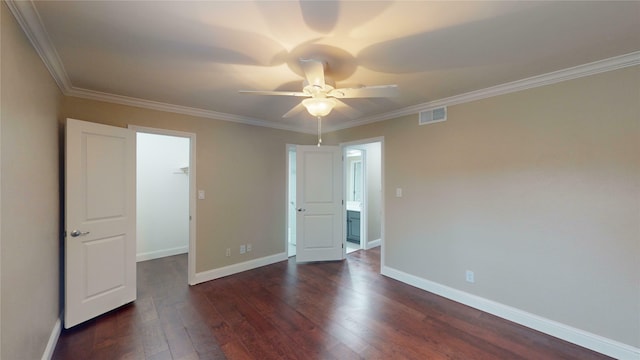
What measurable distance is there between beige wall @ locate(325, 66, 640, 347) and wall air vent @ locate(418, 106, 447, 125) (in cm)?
7

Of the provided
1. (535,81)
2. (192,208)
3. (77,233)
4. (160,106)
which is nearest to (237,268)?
(192,208)

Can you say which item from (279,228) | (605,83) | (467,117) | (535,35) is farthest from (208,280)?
(605,83)

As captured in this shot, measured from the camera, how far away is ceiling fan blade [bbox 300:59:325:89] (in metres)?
1.75

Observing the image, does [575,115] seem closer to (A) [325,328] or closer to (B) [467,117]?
(B) [467,117]

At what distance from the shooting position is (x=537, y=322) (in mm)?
2471

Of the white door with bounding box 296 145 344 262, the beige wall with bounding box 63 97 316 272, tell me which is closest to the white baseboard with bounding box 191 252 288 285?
the beige wall with bounding box 63 97 316 272

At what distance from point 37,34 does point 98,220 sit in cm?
174

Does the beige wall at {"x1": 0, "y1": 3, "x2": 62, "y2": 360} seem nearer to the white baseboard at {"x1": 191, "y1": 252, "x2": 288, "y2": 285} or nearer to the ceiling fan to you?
the ceiling fan

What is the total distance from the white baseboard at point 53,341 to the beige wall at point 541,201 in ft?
12.3

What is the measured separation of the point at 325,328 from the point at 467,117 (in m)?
2.81

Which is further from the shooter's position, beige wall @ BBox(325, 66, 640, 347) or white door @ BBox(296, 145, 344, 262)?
white door @ BBox(296, 145, 344, 262)

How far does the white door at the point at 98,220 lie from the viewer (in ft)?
8.02

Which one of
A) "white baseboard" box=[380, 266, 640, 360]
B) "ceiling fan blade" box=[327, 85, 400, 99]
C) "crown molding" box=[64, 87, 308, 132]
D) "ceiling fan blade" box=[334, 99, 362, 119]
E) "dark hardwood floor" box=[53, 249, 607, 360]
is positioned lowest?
"dark hardwood floor" box=[53, 249, 607, 360]

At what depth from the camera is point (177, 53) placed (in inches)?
78.0
